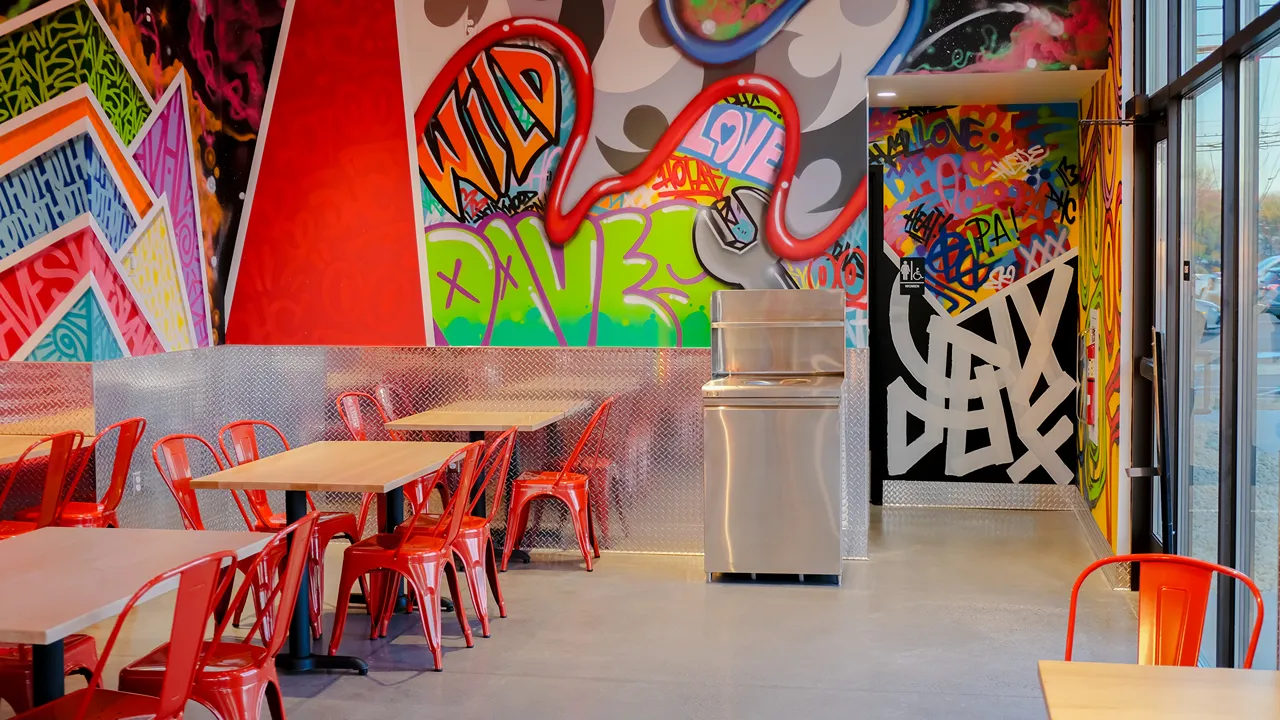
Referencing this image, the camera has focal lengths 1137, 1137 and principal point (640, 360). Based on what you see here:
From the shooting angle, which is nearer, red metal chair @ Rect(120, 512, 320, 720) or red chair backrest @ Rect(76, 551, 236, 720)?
red chair backrest @ Rect(76, 551, 236, 720)

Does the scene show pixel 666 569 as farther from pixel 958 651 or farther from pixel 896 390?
pixel 896 390

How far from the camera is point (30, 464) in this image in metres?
5.82

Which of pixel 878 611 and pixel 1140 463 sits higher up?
pixel 1140 463

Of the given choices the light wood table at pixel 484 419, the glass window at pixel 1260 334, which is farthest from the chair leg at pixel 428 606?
the glass window at pixel 1260 334

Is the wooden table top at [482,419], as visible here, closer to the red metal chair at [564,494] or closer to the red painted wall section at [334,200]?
the red metal chair at [564,494]

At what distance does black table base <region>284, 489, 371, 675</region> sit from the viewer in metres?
4.52

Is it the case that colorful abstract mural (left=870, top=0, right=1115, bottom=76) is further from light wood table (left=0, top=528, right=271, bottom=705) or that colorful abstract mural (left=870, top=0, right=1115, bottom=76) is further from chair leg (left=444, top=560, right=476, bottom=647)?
light wood table (left=0, top=528, right=271, bottom=705)

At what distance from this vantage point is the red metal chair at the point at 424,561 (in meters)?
4.62

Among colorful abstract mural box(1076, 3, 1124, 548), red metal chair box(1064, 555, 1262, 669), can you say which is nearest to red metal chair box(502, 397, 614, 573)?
colorful abstract mural box(1076, 3, 1124, 548)

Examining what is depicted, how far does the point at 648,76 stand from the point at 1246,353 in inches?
148

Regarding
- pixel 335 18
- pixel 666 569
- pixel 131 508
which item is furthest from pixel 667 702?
pixel 335 18

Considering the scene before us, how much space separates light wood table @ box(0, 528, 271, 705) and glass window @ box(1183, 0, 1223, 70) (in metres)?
3.90

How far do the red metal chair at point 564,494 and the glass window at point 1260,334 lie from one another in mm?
3371

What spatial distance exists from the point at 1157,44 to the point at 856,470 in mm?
2705
